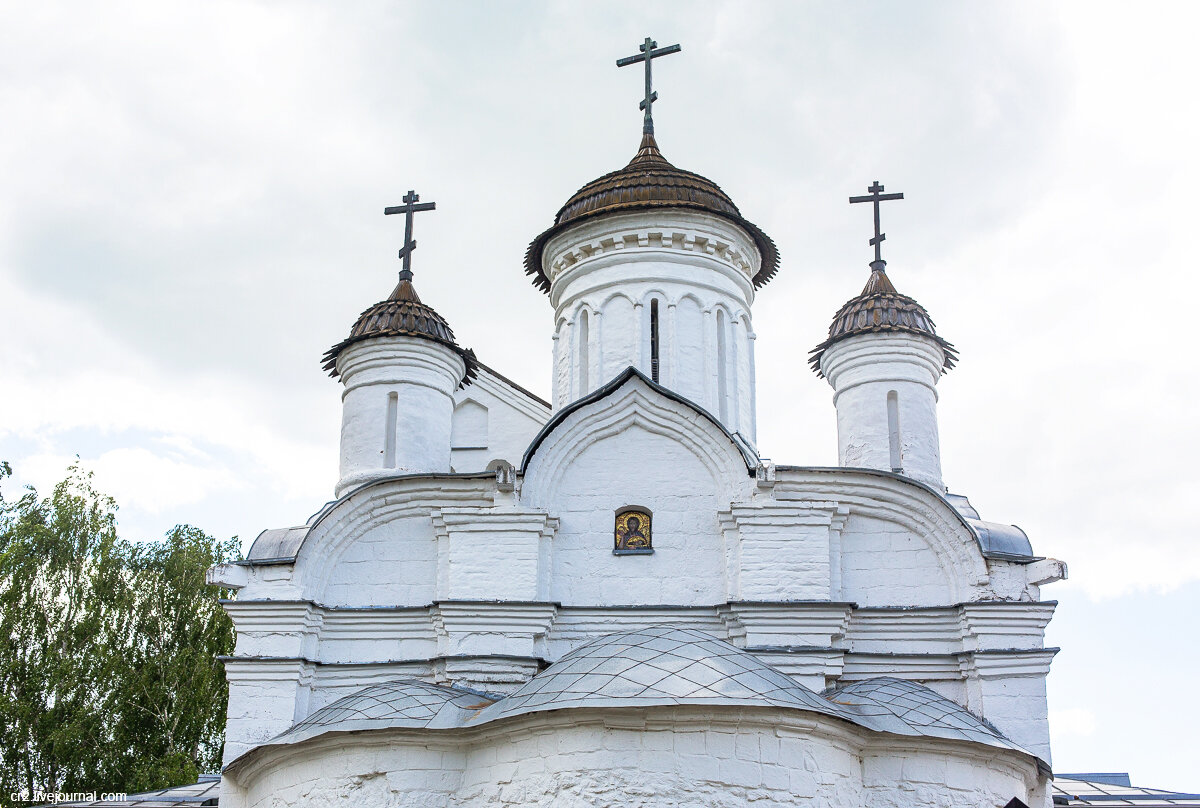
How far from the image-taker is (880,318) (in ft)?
40.6

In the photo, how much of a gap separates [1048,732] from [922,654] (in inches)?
38.9

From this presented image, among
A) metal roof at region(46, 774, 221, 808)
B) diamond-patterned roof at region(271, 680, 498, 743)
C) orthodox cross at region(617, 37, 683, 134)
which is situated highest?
orthodox cross at region(617, 37, 683, 134)

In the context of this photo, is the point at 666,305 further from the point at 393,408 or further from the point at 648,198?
the point at 393,408

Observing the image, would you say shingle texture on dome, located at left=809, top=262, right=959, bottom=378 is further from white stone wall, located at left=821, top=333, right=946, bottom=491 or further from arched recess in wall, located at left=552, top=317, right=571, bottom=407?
arched recess in wall, located at left=552, top=317, right=571, bottom=407

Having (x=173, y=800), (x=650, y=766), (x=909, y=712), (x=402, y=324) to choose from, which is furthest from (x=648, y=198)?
(x=173, y=800)

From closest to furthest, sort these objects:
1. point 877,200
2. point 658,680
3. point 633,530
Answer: point 658,680
point 633,530
point 877,200

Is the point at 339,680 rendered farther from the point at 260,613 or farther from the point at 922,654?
the point at 922,654

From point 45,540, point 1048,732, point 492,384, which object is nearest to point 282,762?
point 1048,732

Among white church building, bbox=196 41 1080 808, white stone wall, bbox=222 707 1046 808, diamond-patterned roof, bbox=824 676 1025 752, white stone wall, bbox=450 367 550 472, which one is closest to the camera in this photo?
white stone wall, bbox=222 707 1046 808

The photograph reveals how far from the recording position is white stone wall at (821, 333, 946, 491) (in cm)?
1183

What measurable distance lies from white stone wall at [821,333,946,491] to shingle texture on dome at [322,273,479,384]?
3.74m

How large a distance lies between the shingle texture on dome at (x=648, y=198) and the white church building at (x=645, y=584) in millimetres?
36

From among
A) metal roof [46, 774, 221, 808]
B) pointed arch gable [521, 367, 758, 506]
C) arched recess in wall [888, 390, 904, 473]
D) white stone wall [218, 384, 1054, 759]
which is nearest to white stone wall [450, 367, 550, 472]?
arched recess in wall [888, 390, 904, 473]

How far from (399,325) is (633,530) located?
3.50m
